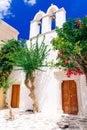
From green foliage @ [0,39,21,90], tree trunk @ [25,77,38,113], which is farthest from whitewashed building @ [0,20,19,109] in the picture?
tree trunk @ [25,77,38,113]

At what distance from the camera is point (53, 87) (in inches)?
418

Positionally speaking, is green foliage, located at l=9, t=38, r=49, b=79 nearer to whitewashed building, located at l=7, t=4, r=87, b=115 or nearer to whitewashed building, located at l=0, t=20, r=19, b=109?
whitewashed building, located at l=7, t=4, r=87, b=115

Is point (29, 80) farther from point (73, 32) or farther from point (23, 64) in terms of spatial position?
point (73, 32)

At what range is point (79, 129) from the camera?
20.7 feet

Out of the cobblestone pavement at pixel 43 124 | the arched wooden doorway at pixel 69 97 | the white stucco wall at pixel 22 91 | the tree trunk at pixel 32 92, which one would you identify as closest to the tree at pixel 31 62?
the tree trunk at pixel 32 92

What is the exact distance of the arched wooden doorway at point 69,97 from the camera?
9938 mm

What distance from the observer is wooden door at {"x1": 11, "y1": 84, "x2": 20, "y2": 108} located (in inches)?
522

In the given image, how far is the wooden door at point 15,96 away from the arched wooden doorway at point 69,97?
4763 mm

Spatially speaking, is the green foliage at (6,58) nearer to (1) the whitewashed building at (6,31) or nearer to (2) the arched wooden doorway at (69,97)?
(1) the whitewashed building at (6,31)

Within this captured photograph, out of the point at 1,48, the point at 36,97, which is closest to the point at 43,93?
the point at 36,97

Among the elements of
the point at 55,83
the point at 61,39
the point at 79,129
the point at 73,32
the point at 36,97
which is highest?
the point at 73,32

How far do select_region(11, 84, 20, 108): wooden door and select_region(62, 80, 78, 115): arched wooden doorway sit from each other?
15.6ft

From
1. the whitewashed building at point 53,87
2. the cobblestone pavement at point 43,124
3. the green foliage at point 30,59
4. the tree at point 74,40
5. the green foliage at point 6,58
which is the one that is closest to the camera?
the tree at point 74,40

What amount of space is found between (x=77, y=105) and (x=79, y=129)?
3560 millimetres
